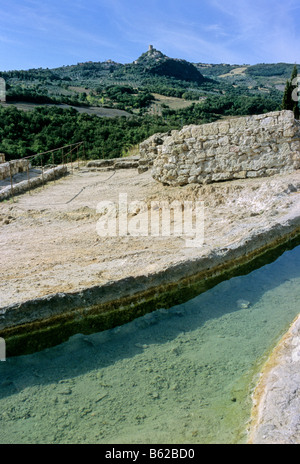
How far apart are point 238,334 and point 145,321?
97 cm

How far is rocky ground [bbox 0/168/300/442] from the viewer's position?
4.56 m

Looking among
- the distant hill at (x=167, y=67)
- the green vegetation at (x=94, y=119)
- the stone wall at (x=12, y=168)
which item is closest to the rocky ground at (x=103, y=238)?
the stone wall at (x=12, y=168)

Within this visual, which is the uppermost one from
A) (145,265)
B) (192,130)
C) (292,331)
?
(192,130)

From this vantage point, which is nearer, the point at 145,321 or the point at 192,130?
the point at 145,321

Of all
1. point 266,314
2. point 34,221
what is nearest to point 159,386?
point 266,314

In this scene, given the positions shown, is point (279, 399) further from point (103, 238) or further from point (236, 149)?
point (236, 149)

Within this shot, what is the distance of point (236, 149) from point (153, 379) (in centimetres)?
673

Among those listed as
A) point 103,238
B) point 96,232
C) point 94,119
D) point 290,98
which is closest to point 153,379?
point 103,238

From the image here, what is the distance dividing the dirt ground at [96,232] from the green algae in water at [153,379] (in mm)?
743

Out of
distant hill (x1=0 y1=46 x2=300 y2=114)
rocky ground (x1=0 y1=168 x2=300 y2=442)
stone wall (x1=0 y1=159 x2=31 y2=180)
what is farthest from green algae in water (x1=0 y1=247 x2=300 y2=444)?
distant hill (x1=0 y1=46 x2=300 y2=114)

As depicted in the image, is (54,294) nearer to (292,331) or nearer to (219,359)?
(219,359)

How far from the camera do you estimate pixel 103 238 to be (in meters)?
6.50

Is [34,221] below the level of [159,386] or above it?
above
